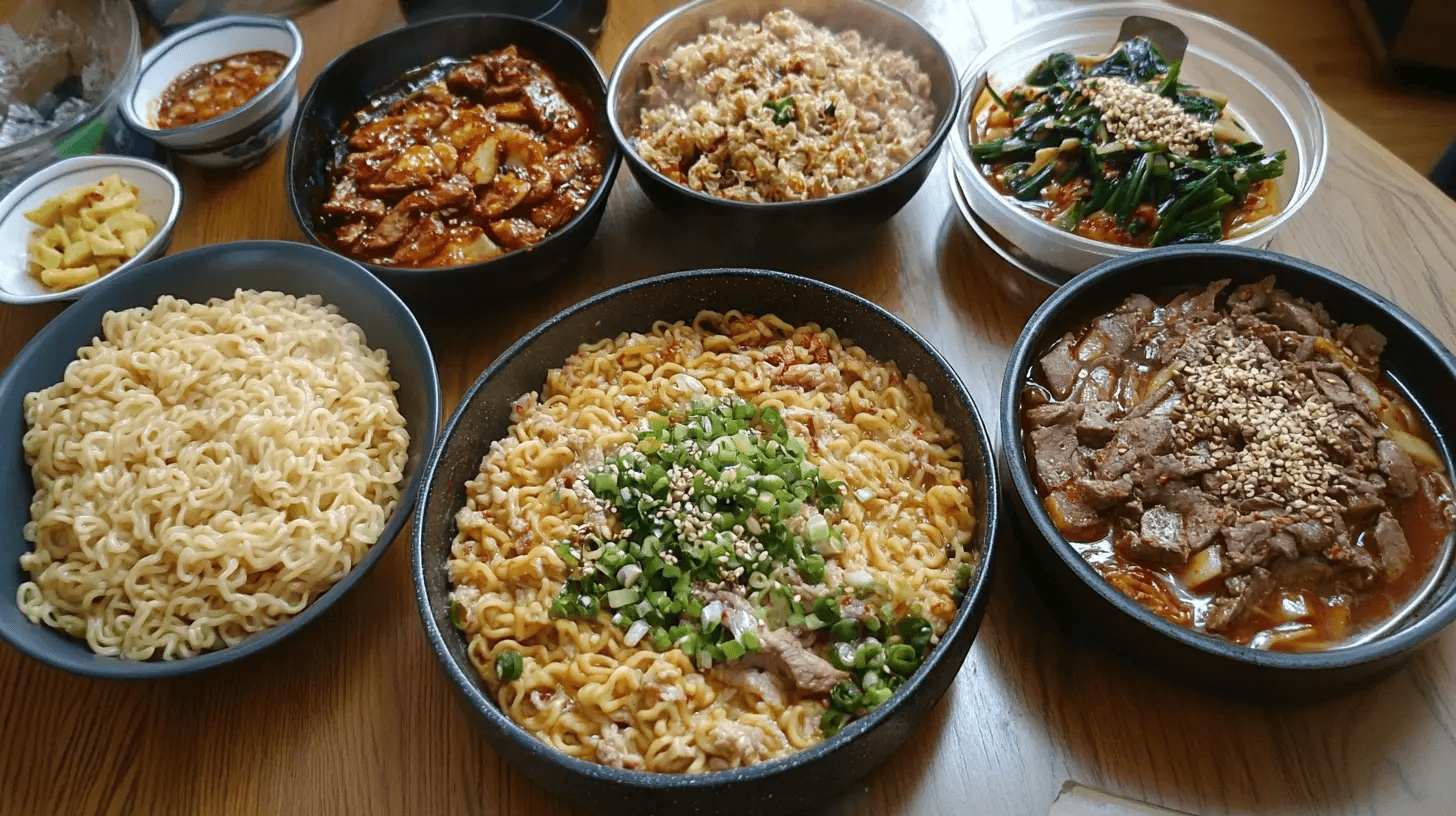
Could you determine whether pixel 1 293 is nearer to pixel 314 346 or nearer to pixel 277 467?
pixel 314 346

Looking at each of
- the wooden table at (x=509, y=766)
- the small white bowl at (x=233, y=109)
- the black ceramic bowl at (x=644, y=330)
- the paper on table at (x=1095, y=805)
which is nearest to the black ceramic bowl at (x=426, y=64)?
the small white bowl at (x=233, y=109)

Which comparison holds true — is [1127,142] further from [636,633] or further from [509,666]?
[509,666]

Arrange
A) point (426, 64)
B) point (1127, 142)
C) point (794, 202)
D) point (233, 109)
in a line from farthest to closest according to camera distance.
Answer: point (426, 64) < point (233, 109) < point (1127, 142) < point (794, 202)

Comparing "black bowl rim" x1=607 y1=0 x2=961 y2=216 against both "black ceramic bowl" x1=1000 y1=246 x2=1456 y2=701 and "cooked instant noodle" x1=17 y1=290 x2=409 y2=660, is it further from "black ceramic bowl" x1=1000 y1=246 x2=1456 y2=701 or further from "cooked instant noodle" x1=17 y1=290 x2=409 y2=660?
"cooked instant noodle" x1=17 y1=290 x2=409 y2=660

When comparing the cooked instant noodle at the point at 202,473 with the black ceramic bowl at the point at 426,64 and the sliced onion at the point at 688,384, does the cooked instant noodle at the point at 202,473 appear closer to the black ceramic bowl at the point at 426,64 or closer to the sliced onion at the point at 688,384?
the black ceramic bowl at the point at 426,64

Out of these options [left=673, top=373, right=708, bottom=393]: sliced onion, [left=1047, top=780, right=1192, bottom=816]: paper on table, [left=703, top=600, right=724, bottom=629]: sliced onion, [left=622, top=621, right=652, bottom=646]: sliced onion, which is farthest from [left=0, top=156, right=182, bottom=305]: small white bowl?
[left=1047, top=780, right=1192, bottom=816]: paper on table

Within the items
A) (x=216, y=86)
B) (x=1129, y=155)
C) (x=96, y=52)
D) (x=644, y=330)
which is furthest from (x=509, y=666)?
(x=96, y=52)
